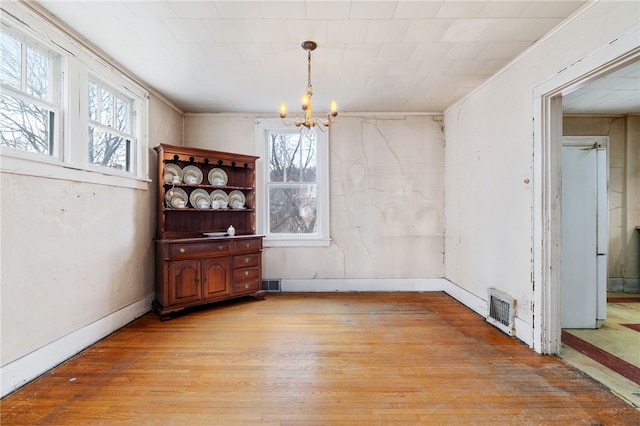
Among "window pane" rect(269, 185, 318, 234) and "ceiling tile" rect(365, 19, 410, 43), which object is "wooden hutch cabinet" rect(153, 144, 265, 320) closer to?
"window pane" rect(269, 185, 318, 234)

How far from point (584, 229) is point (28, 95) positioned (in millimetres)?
4834

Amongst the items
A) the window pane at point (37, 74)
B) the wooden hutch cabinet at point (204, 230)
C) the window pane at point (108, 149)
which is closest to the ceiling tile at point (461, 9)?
the wooden hutch cabinet at point (204, 230)

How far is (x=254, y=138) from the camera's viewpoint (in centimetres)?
426

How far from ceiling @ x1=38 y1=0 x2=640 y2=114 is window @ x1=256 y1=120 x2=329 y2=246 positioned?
0.84 m

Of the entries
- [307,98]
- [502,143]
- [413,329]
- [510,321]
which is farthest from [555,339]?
[307,98]

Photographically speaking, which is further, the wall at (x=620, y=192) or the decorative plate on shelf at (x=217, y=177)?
the wall at (x=620, y=192)

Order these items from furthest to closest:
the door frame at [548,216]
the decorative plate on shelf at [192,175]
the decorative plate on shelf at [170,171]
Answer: the decorative plate on shelf at [192,175], the decorative plate on shelf at [170,171], the door frame at [548,216]

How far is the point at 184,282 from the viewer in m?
3.24

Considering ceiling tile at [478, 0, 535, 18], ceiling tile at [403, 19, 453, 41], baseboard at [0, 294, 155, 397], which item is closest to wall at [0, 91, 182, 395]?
baseboard at [0, 294, 155, 397]

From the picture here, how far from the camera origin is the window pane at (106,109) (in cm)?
279

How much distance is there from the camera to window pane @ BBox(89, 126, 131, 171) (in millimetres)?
2662

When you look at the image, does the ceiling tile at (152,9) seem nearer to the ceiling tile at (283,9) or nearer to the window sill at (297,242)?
the ceiling tile at (283,9)

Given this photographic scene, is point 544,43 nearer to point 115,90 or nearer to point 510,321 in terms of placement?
point 510,321

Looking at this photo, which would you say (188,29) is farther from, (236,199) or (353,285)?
(353,285)
